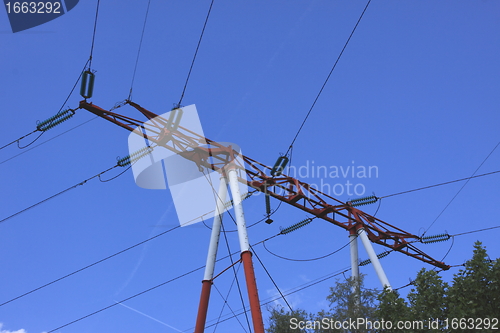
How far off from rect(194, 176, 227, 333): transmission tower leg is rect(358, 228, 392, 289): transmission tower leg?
762 cm

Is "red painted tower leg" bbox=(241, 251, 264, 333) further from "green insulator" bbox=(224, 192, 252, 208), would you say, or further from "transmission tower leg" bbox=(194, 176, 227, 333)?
"green insulator" bbox=(224, 192, 252, 208)

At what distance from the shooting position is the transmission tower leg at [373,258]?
2423cm

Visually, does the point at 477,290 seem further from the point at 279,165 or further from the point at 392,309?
the point at 279,165

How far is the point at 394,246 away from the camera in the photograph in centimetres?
2730

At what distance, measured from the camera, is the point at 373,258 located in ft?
81.8

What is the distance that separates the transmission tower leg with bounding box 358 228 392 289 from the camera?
79.5 ft

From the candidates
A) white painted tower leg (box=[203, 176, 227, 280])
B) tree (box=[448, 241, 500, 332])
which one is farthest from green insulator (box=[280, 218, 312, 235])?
tree (box=[448, 241, 500, 332])

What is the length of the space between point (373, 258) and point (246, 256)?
8159mm

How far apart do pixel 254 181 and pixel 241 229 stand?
364 cm

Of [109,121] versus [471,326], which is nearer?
[471,326]

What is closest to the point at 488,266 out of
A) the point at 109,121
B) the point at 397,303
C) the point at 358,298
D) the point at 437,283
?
the point at 437,283

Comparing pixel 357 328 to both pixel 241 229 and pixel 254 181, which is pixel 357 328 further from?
pixel 254 181

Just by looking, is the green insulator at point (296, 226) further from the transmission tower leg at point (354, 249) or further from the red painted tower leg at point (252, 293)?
the red painted tower leg at point (252, 293)

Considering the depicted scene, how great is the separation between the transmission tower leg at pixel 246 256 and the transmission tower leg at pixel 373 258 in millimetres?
7624
